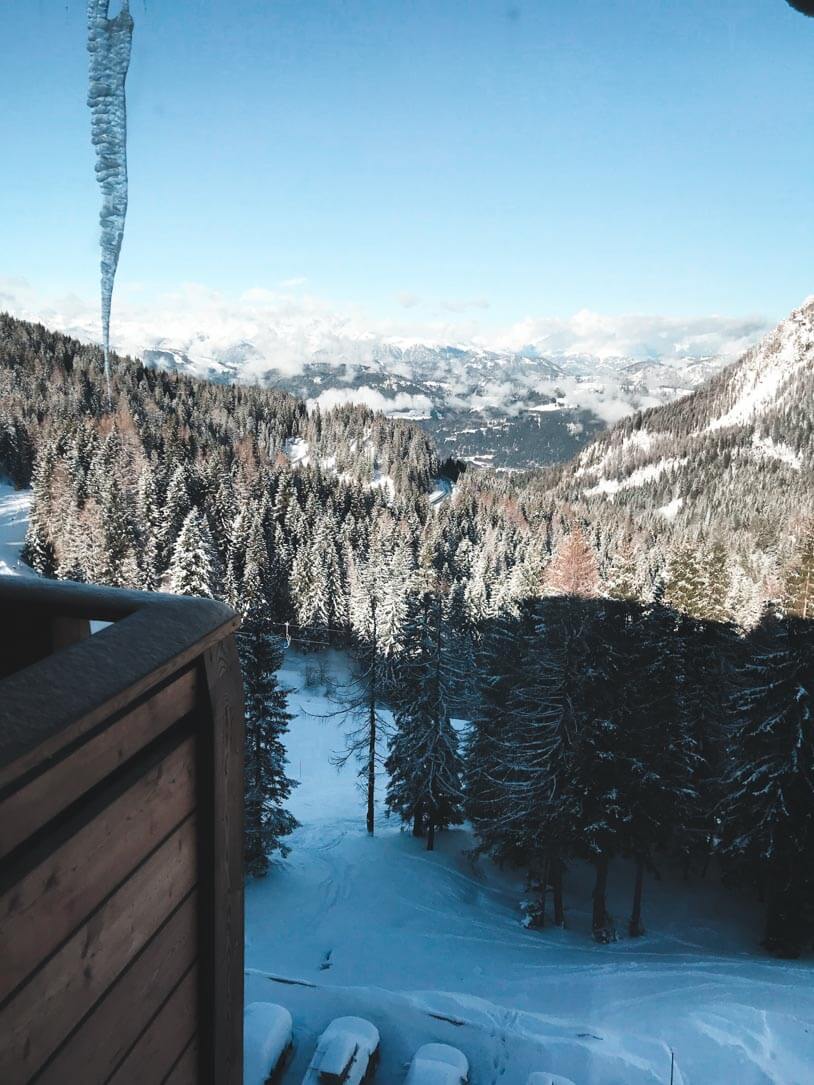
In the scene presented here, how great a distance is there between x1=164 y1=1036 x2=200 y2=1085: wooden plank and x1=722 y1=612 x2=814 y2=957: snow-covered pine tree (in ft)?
56.5

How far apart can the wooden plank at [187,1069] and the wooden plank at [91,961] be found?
7 cm

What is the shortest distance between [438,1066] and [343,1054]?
97cm

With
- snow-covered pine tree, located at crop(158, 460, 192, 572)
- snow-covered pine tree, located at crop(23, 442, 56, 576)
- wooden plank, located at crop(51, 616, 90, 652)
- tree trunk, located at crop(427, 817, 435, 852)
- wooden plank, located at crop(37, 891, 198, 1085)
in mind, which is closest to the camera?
wooden plank, located at crop(37, 891, 198, 1085)

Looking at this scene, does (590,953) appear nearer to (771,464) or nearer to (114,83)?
(114,83)

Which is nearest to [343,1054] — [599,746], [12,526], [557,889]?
Answer: [599,746]

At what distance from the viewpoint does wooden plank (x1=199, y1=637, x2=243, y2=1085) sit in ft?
6.84

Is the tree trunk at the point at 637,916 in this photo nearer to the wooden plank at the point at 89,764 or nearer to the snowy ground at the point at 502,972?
the snowy ground at the point at 502,972

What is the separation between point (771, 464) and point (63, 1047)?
21483cm

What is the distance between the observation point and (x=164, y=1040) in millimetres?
1942

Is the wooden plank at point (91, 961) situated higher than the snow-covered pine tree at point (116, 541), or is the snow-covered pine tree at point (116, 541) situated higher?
the wooden plank at point (91, 961)

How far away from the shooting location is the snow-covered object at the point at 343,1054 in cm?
578

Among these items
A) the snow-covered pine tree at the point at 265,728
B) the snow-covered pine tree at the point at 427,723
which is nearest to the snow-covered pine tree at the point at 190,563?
the snow-covered pine tree at the point at 265,728

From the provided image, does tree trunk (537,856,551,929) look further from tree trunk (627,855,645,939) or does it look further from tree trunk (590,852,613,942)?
tree trunk (627,855,645,939)

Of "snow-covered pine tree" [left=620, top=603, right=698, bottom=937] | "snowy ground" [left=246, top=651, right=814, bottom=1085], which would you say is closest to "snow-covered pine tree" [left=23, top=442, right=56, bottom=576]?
"snowy ground" [left=246, top=651, right=814, bottom=1085]
